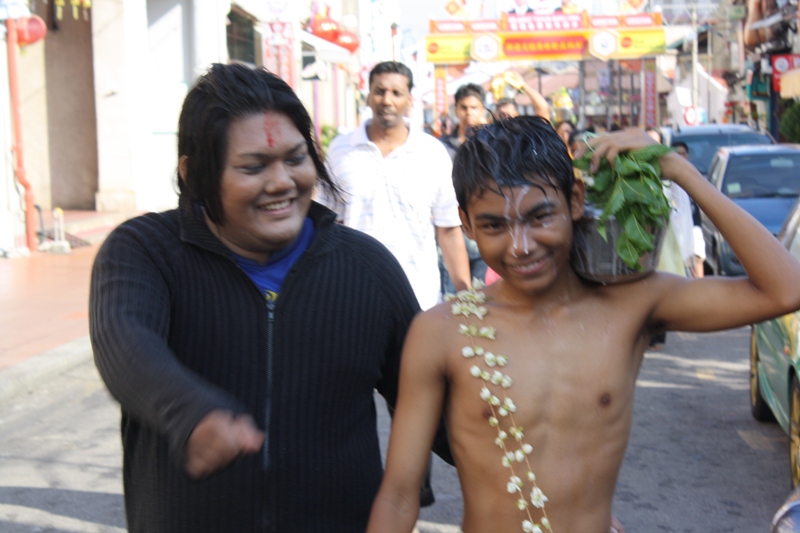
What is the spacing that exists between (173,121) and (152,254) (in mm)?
19318

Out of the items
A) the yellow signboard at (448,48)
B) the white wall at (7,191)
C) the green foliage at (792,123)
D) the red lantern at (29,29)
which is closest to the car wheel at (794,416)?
the white wall at (7,191)

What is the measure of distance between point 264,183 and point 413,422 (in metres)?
0.63

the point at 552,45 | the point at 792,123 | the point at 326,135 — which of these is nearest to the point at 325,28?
the point at 326,135

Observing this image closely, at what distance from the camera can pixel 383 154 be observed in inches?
204

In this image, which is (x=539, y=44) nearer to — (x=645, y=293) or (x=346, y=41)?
(x=346, y=41)

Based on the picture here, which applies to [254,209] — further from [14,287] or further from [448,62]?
[448,62]

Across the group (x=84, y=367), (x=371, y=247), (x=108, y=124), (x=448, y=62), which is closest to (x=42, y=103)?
(x=108, y=124)

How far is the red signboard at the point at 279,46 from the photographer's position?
824 inches

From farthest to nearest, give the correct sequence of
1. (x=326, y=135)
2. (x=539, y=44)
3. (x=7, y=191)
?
(x=539, y=44), (x=326, y=135), (x=7, y=191)

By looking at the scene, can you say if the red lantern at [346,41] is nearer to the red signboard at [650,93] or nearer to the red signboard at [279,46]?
the red signboard at [279,46]

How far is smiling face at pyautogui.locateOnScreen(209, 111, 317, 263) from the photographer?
7.33 feet

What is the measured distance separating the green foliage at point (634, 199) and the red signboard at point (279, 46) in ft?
62.8

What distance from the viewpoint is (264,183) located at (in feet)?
7.32

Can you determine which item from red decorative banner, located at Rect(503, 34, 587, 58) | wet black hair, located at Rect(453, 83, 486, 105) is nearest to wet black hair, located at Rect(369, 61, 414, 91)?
wet black hair, located at Rect(453, 83, 486, 105)
